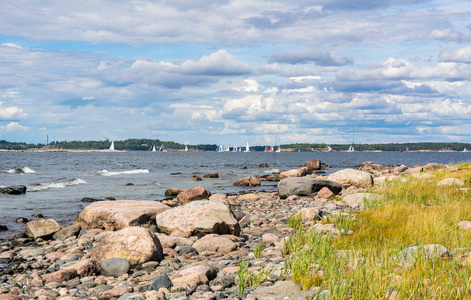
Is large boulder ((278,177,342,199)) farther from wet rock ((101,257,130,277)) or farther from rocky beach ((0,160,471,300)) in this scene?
wet rock ((101,257,130,277))

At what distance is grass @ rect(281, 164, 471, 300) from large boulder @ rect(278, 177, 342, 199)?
10539 mm

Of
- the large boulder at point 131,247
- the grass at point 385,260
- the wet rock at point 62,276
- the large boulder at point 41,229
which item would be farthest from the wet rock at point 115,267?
the large boulder at point 41,229

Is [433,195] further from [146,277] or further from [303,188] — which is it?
[146,277]

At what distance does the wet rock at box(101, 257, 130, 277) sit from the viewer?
7.79 metres

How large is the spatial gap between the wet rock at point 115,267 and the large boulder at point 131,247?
317mm

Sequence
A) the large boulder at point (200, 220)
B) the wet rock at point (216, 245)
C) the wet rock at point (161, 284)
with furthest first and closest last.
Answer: the large boulder at point (200, 220)
the wet rock at point (216, 245)
the wet rock at point (161, 284)

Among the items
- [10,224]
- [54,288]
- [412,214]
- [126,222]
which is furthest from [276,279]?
[10,224]

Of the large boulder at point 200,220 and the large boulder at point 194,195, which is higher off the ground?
the large boulder at point 200,220

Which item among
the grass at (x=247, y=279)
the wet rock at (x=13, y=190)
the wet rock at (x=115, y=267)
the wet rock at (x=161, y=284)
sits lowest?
the wet rock at (x=13, y=190)

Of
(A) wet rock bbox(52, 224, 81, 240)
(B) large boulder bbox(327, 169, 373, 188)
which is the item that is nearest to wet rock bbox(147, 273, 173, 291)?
(A) wet rock bbox(52, 224, 81, 240)

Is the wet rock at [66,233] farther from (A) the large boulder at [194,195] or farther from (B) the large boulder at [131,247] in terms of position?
(A) the large boulder at [194,195]

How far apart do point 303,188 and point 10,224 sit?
14121 millimetres

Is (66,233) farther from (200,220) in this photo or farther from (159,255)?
(159,255)

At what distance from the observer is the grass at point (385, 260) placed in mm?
4840
